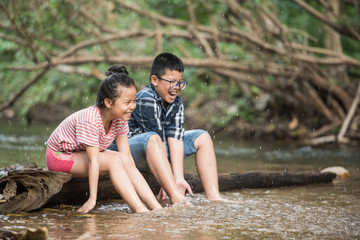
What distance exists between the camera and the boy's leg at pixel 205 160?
437cm

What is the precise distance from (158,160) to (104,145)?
45 centimetres

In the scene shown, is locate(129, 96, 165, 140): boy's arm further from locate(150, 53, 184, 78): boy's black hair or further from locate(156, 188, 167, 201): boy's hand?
locate(156, 188, 167, 201): boy's hand

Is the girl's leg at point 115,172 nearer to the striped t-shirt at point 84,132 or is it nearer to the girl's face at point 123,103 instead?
the striped t-shirt at point 84,132

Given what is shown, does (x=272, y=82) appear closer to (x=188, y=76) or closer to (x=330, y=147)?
(x=330, y=147)

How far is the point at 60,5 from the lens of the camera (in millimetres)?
9641

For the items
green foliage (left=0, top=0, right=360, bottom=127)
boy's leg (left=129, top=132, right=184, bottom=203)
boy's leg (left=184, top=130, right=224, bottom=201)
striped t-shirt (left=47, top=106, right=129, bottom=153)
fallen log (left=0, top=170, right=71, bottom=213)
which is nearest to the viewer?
fallen log (left=0, top=170, right=71, bottom=213)

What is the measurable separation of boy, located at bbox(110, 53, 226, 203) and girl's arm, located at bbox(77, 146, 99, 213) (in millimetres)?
561

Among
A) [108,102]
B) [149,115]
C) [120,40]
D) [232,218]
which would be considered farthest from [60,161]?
[120,40]

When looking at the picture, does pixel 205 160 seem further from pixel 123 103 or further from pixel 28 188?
pixel 28 188

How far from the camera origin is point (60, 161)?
12.7ft

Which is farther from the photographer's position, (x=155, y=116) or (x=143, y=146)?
(x=155, y=116)

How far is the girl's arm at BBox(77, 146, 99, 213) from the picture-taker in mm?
3602

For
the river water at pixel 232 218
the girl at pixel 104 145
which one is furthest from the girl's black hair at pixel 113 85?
the river water at pixel 232 218

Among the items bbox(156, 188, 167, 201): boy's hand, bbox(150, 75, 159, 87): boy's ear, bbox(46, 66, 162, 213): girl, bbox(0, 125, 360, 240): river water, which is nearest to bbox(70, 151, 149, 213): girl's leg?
A: bbox(46, 66, 162, 213): girl
